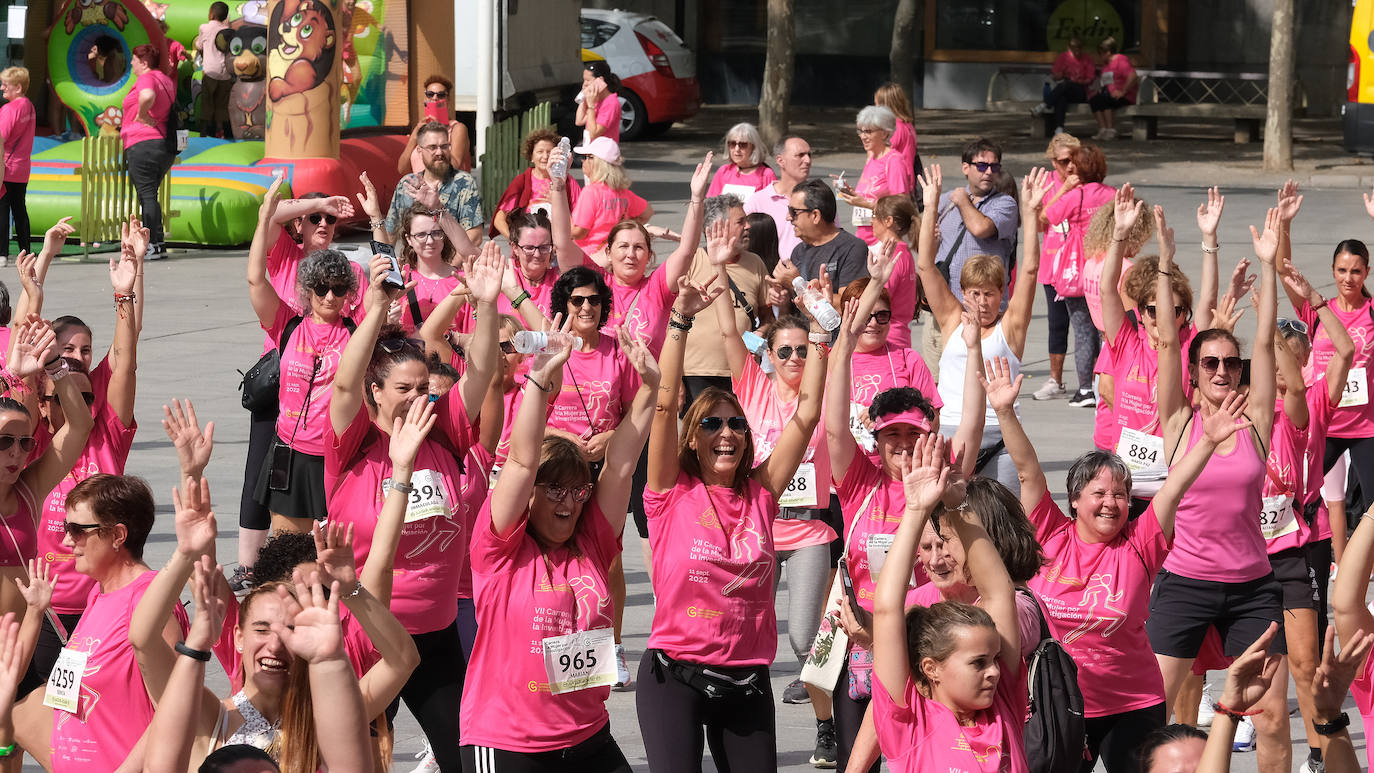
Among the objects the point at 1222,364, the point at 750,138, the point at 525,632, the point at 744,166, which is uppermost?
the point at 750,138

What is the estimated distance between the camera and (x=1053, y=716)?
4621 millimetres

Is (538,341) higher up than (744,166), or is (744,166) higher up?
(744,166)

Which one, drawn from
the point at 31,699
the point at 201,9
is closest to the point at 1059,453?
the point at 31,699

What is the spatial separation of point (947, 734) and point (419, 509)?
1886mm

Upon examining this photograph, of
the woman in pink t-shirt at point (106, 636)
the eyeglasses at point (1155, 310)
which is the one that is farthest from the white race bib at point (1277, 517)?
the woman in pink t-shirt at point (106, 636)

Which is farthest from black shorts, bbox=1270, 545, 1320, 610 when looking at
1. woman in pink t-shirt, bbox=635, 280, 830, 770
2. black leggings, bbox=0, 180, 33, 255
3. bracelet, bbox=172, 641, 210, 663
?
black leggings, bbox=0, 180, 33, 255

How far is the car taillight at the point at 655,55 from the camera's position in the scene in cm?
2844

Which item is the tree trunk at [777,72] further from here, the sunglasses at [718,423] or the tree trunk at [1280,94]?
→ the sunglasses at [718,423]

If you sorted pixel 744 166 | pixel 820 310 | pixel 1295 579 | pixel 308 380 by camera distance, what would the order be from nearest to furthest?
1. pixel 820 310
2. pixel 1295 579
3. pixel 308 380
4. pixel 744 166

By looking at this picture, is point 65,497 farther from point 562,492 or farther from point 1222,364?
point 1222,364

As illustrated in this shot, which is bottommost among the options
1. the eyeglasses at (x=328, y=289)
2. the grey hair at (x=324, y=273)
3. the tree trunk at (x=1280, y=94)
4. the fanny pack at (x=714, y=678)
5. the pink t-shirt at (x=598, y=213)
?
the fanny pack at (x=714, y=678)

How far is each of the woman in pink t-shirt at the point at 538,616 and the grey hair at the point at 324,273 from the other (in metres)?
2.32

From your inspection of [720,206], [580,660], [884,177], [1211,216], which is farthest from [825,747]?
[884,177]

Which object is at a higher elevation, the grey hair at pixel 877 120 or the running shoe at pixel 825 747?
the grey hair at pixel 877 120
